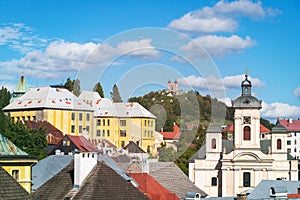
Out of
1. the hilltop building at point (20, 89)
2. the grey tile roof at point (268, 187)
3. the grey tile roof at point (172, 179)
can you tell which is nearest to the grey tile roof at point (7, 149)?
the grey tile roof at point (268, 187)

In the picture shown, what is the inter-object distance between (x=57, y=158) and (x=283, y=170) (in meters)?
42.6

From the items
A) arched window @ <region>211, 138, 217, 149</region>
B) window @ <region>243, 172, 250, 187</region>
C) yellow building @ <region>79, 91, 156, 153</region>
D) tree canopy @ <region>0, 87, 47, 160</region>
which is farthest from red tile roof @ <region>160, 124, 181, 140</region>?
tree canopy @ <region>0, 87, 47, 160</region>

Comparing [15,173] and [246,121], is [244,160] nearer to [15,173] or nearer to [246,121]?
[246,121]

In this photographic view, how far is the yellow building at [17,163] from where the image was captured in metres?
27.6

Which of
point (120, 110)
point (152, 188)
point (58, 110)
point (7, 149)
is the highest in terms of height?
point (58, 110)

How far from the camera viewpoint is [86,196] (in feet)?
92.7

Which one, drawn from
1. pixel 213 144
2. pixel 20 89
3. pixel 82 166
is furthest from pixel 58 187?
pixel 20 89

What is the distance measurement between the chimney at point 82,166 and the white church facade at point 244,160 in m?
48.2

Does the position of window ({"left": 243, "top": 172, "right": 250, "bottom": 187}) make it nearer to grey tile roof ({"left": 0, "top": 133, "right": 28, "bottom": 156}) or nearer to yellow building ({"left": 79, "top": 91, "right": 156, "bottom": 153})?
yellow building ({"left": 79, "top": 91, "right": 156, "bottom": 153})

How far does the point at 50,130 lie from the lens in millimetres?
95688

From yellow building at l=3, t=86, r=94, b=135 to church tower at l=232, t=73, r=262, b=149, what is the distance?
104 feet

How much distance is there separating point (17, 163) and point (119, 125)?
64.7 m

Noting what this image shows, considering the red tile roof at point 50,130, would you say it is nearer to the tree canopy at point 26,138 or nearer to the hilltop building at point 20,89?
the tree canopy at point 26,138

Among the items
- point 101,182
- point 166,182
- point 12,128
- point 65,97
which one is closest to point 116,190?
point 101,182
